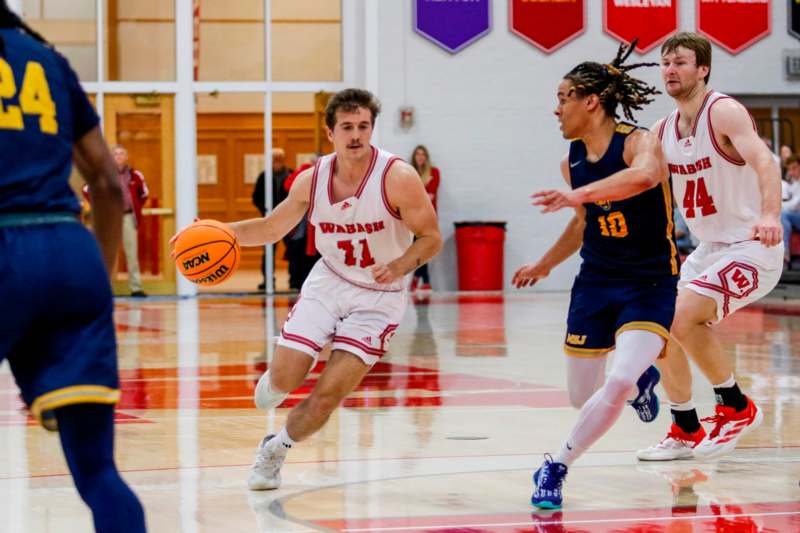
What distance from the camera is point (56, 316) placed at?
10.8 ft

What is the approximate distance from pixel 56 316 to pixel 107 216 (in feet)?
1.06

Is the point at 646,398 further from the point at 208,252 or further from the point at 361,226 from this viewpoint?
the point at 208,252

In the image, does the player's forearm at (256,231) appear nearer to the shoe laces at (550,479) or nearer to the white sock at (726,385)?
the shoe laces at (550,479)

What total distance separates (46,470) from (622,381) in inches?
101

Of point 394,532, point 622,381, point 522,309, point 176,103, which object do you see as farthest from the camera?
point 176,103

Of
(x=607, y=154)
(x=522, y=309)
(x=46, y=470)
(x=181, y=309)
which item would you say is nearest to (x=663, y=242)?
(x=607, y=154)

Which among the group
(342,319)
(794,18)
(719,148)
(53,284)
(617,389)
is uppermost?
(794,18)

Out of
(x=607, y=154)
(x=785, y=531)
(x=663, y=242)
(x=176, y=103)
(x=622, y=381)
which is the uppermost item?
(x=176, y=103)

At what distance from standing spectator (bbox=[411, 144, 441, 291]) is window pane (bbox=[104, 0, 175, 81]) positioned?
3863mm

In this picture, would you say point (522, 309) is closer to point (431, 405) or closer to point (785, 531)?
point (431, 405)

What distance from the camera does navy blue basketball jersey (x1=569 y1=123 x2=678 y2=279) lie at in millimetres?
5914

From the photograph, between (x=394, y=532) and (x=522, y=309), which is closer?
(x=394, y=532)

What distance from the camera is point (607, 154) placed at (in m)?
5.91

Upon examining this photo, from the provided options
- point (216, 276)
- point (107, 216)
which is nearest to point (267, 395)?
point (216, 276)
